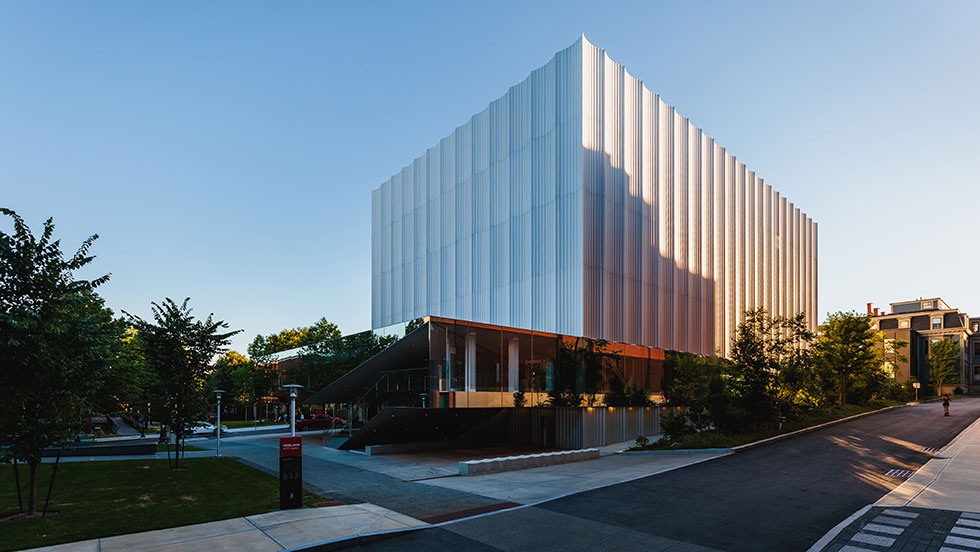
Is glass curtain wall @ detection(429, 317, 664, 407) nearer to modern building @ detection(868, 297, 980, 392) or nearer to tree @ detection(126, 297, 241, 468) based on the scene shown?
tree @ detection(126, 297, 241, 468)

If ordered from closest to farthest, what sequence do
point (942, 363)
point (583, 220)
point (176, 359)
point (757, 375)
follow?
point (176, 359)
point (757, 375)
point (583, 220)
point (942, 363)

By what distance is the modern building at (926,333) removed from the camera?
92062mm

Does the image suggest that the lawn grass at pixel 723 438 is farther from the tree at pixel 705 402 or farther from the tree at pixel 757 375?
the tree at pixel 757 375

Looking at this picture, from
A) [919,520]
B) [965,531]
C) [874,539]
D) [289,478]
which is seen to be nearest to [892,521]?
[919,520]

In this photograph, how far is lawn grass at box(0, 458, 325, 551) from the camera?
1167 cm

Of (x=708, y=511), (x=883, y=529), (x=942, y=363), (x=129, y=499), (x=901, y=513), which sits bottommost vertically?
(x=942, y=363)

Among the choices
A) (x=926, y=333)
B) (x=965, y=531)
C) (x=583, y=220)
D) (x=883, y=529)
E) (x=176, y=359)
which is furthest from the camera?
(x=926, y=333)

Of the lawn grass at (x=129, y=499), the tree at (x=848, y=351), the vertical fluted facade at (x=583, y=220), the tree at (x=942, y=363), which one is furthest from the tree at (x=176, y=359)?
the tree at (x=942, y=363)

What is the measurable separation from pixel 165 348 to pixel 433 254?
3045cm

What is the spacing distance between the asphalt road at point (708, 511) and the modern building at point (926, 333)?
85731mm

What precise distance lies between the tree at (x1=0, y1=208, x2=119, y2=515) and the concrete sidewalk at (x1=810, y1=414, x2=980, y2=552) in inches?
617

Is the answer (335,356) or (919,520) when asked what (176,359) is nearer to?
(335,356)

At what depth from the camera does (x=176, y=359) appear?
22.8 metres

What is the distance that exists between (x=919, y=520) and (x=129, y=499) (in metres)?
19.0
